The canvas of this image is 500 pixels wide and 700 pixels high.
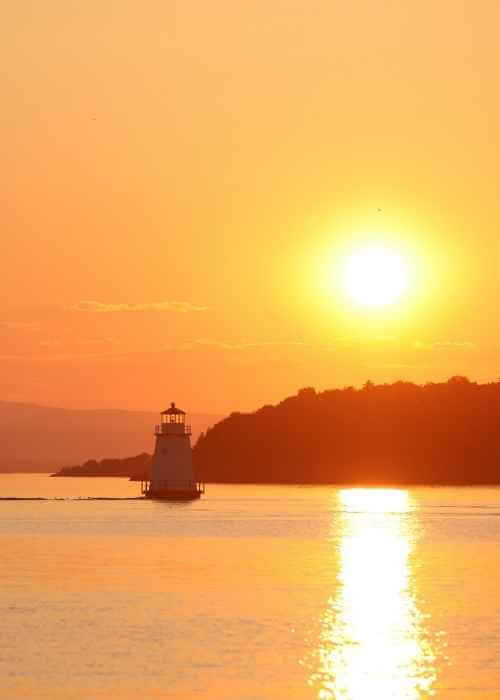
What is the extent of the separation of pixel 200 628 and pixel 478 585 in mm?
21700

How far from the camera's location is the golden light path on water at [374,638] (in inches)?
1614

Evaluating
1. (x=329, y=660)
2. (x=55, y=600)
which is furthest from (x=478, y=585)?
(x=329, y=660)

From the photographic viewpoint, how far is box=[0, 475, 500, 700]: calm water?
41562mm

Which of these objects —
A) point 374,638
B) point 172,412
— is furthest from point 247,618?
point 172,412

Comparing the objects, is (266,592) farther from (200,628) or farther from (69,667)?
(69,667)

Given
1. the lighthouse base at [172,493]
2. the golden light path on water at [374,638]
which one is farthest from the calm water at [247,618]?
the lighthouse base at [172,493]

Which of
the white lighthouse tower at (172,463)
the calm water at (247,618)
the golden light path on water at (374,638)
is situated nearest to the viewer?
the golden light path on water at (374,638)

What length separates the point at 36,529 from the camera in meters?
126

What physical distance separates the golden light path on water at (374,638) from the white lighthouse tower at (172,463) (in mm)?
44615

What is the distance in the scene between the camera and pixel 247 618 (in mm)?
55312

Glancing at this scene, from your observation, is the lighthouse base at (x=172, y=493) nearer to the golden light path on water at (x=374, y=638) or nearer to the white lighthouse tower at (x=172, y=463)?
the white lighthouse tower at (x=172, y=463)

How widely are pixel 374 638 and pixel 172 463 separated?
8980cm

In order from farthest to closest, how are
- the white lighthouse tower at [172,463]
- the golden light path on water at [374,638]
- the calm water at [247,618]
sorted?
the white lighthouse tower at [172,463], the calm water at [247,618], the golden light path on water at [374,638]

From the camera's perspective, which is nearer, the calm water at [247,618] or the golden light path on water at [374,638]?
the golden light path on water at [374,638]
